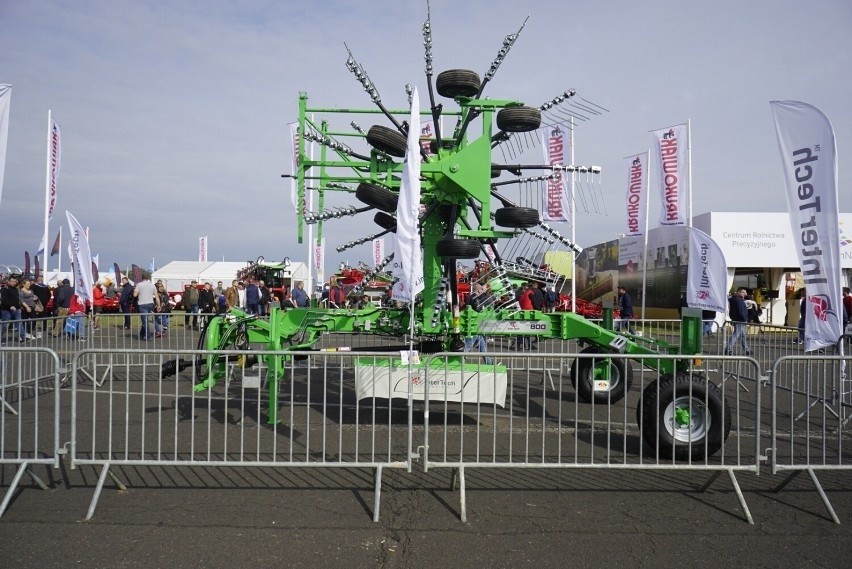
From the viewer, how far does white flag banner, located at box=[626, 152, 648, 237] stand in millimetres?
18188

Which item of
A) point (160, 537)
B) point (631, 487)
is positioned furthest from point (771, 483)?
point (160, 537)

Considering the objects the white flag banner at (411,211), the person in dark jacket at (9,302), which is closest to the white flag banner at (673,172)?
the white flag banner at (411,211)

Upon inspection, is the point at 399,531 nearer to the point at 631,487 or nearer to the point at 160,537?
the point at 160,537

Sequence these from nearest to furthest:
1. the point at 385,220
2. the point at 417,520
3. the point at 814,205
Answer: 1. the point at 417,520
2. the point at 814,205
3. the point at 385,220

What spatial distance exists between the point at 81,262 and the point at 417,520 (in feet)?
32.7

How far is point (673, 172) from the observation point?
17.0m

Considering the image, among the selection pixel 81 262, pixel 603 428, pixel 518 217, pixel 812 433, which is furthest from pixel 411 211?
pixel 81 262

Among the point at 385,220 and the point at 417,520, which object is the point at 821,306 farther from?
the point at 385,220

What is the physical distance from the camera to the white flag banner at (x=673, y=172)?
1684 centimetres

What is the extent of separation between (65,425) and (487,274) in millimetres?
5413

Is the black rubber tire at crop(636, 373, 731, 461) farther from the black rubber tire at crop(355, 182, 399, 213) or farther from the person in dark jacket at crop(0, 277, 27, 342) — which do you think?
the person in dark jacket at crop(0, 277, 27, 342)

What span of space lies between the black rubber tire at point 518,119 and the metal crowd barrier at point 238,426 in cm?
316

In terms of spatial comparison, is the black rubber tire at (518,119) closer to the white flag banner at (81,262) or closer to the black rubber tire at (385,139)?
the black rubber tire at (385,139)

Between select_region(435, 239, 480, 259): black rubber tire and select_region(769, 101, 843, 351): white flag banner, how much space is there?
3380 millimetres
